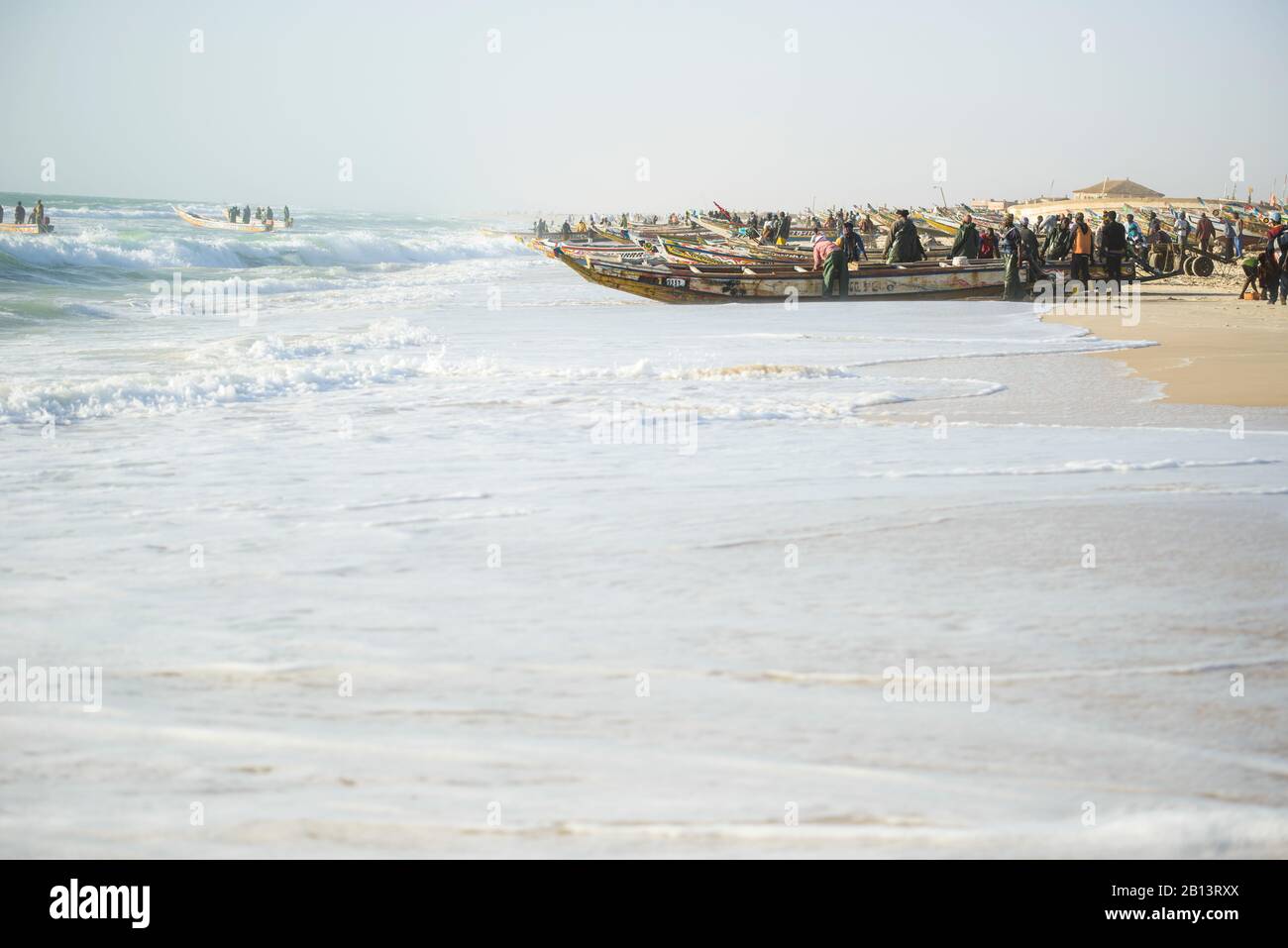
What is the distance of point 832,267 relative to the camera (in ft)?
77.8

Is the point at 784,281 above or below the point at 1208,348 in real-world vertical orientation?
above

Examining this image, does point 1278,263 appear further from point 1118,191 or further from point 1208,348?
point 1118,191

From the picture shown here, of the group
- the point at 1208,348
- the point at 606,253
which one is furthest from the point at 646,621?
the point at 606,253

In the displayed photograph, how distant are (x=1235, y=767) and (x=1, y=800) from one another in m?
3.57

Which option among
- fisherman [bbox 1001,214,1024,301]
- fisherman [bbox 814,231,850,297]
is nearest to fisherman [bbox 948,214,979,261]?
fisherman [bbox 1001,214,1024,301]

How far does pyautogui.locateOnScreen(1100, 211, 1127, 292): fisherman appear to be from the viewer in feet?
77.7

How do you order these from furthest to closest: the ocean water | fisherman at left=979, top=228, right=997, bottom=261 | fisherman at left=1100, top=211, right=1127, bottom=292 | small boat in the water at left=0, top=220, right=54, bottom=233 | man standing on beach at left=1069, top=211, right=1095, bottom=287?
small boat in the water at left=0, top=220, right=54, bottom=233, fisherman at left=979, top=228, right=997, bottom=261, man standing on beach at left=1069, top=211, right=1095, bottom=287, fisherman at left=1100, top=211, right=1127, bottom=292, the ocean water

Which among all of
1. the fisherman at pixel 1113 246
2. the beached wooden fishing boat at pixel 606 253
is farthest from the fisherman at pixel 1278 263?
the beached wooden fishing boat at pixel 606 253

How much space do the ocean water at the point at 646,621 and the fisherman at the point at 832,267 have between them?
13.1 meters

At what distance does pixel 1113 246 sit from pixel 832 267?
19.2ft

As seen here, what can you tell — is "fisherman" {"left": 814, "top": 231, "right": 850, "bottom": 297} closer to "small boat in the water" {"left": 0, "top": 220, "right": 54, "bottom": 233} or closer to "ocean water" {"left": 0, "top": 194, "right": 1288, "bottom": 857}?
"ocean water" {"left": 0, "top": 194, "right": 1288, "bottom": 857}

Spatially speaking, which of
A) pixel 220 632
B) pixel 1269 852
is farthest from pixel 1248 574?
pixel 220 632

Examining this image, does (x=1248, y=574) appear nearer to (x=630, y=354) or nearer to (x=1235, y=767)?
(x=1235, y=767)

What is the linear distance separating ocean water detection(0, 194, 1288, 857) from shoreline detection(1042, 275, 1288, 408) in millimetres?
992
